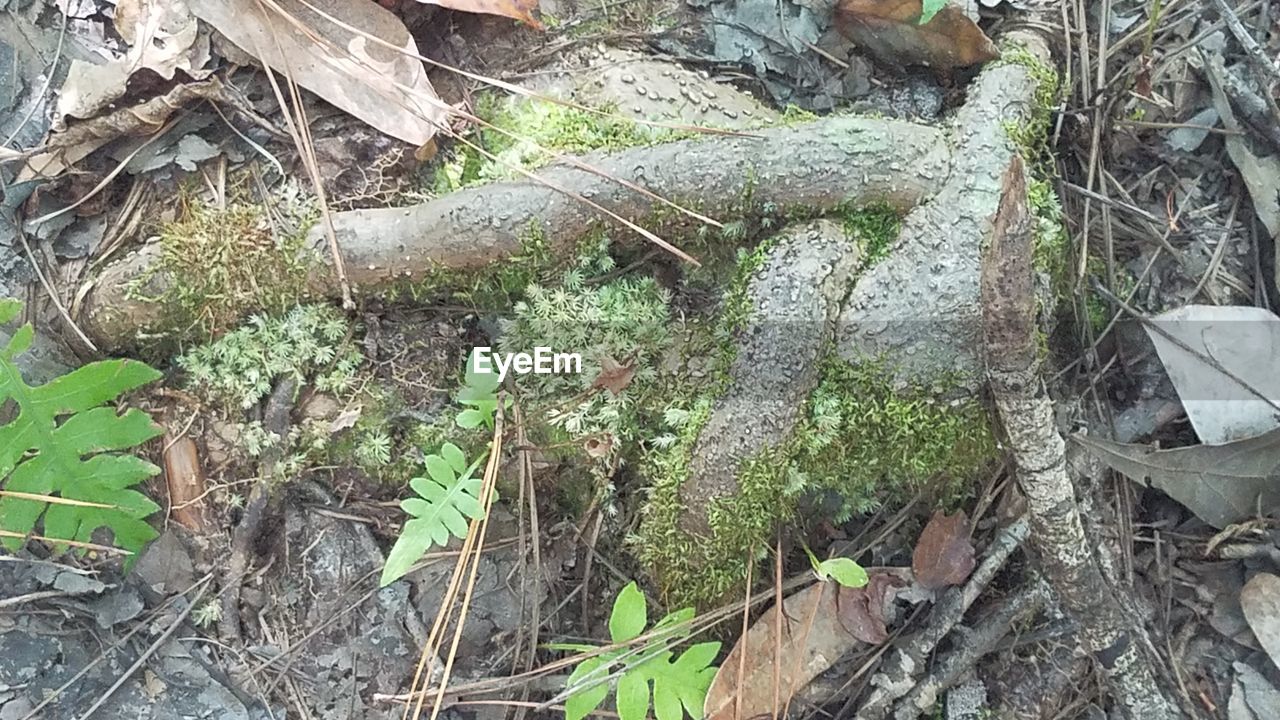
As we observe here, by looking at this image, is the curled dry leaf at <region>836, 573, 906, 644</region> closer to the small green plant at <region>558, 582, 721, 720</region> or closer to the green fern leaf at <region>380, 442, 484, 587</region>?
the small green plant at <region>558, 582, 721, 720</region>

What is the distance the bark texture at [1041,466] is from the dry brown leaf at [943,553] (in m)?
0.16

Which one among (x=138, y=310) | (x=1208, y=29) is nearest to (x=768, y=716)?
(x=138, y=310)

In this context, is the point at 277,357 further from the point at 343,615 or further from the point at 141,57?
the point at 141,57

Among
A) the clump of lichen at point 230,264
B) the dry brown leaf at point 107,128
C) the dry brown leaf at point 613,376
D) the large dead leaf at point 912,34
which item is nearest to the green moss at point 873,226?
the large dead leaf at point 912,34

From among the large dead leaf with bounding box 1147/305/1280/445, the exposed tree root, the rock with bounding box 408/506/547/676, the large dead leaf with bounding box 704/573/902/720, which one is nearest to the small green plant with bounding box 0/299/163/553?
the rock with bounding box 408/506/547/676

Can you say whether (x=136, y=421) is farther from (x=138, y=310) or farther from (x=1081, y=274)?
(x=1081, y=274)

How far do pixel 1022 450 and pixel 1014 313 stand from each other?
1.32 feet

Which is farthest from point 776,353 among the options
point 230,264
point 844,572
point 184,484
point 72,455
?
point 72,455

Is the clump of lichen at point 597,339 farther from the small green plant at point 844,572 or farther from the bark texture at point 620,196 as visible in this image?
the small green plant at point 844,572

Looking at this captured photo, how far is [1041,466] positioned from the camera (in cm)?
203

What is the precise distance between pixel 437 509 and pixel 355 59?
1.17m

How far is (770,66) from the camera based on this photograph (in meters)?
2.44

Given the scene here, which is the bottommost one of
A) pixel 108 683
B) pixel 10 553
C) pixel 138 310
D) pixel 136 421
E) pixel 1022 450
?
pixel 108 683

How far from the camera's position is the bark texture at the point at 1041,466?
1.75 meters
